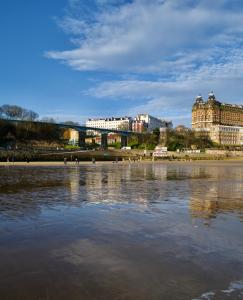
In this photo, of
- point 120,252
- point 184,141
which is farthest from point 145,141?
point 120,252

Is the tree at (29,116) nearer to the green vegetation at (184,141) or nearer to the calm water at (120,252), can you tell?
Answer: the green vegetation at (184,141)

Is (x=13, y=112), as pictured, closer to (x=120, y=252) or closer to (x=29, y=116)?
(x=29, y=116)

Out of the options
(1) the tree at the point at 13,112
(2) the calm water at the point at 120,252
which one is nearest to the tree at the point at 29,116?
(1) the tree at the point at 13,112

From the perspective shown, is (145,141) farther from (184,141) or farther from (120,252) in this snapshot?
(120,252)

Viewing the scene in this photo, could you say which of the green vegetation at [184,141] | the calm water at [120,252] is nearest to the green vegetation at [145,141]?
the green vegetation at [184,141]

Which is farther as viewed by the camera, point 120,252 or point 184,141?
point 184,141

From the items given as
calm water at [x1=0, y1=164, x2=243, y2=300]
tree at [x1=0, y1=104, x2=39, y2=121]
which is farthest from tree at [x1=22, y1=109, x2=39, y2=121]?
calm water at [x1=0, y1=164, x2=243, y2=300]

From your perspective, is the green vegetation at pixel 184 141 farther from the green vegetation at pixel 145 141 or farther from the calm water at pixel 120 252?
the calm water at pixel 120 252

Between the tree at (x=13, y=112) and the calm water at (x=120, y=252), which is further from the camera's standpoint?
the tree at (x=13, y=112)

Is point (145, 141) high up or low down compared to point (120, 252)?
up

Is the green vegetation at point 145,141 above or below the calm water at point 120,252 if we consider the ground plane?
above

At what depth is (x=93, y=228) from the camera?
12477mm

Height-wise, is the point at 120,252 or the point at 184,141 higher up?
the point at 184,141

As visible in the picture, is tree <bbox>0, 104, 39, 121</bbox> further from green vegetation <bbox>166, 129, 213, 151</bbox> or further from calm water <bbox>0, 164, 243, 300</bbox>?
calm water <bbox>0, 164, 243, 300</bbox>
